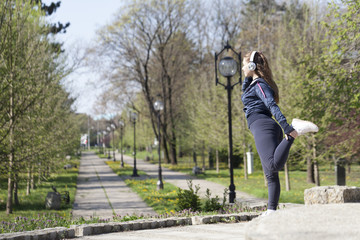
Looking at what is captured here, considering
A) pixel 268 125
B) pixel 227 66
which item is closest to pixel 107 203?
pixel 227 66

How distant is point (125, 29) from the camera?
34219 mm

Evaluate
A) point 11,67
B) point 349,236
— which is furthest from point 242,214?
point 11,67

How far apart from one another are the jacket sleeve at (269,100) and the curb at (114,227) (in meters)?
3.10

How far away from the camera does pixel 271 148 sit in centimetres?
480

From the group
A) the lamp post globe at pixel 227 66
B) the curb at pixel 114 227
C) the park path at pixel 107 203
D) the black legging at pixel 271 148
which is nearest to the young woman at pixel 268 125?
the black legging at pixel 271 148

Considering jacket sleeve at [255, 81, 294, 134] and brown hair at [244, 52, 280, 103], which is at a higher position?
brown hair at [244, 52, 280, 103]

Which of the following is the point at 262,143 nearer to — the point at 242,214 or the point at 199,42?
the point at 242,214

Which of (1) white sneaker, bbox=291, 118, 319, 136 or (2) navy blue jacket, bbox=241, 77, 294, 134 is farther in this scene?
(2) navy blue jacket, bbox=241, 77, 294, 134

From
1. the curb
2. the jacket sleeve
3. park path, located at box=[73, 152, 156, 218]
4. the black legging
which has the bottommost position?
park path, located at box=[73, 152, 156, 218]

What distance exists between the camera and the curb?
6.03 meters

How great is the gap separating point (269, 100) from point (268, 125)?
0.94ft

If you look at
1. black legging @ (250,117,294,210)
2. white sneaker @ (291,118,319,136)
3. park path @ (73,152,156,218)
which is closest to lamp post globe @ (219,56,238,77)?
park path @ (73,152,156,218)

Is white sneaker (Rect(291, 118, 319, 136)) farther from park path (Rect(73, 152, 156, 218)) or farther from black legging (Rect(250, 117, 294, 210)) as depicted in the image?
park path (Rect(73, 152, 156, 218))

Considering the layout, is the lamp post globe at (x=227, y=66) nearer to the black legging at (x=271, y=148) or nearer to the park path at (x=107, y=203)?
the park path at (x=107, y=203)
